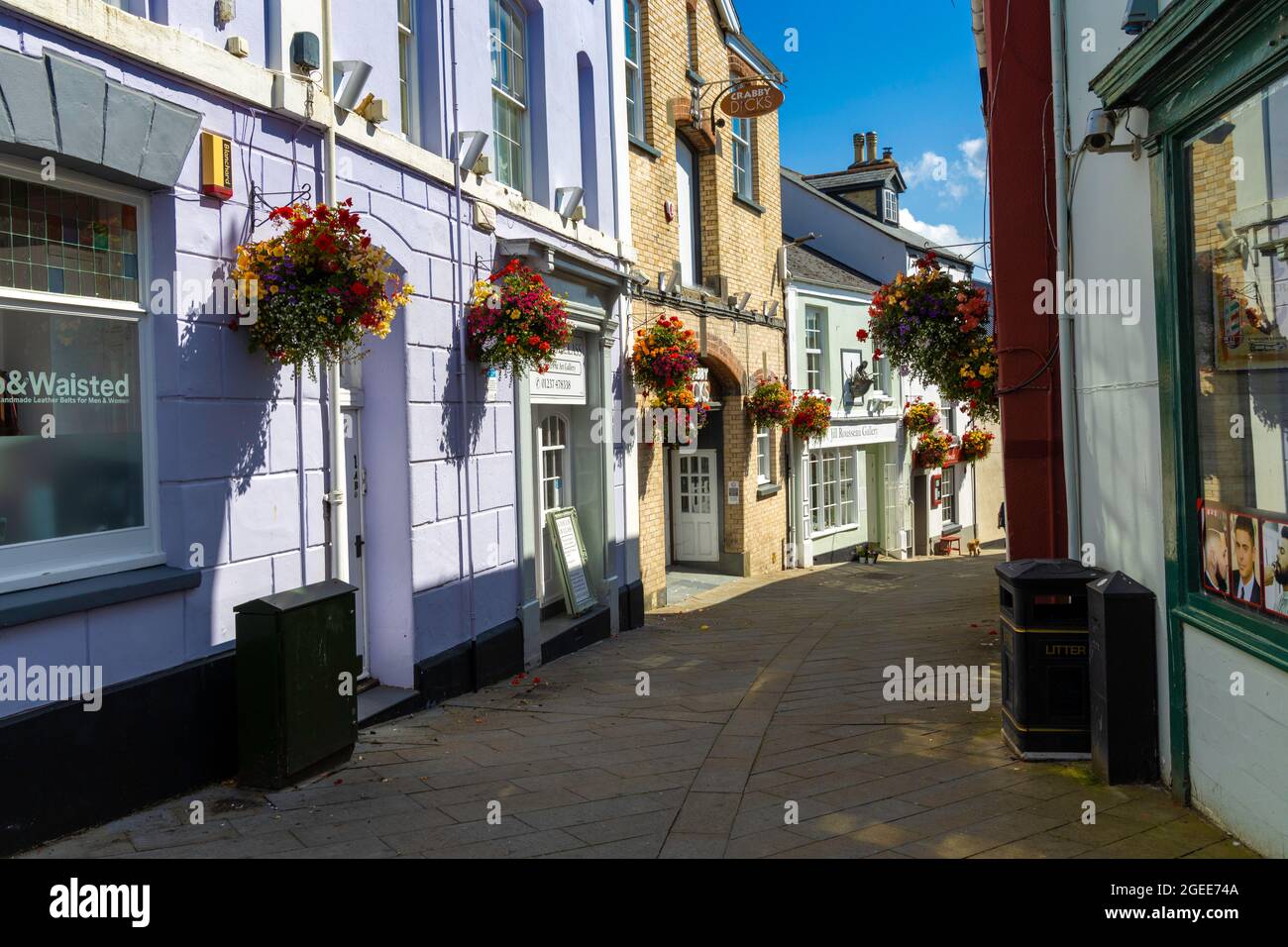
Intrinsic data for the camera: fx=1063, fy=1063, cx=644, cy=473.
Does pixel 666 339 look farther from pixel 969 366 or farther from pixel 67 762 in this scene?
pixel 67 762

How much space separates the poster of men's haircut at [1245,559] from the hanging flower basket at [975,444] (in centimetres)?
2518

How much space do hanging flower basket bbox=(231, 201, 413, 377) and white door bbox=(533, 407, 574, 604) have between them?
14.8 feet

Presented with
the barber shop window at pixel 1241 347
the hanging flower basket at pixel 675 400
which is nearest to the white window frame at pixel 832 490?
the hanging flower basket at pixel 675 400

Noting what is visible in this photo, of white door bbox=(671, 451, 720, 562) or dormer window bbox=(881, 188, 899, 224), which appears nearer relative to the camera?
white door bbox=(671, 451, 720, 562)

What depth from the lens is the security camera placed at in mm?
5594

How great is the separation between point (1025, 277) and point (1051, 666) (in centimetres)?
363

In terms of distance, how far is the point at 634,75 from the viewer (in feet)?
47.5

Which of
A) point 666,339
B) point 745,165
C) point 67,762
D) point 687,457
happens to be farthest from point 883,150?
point 67,762

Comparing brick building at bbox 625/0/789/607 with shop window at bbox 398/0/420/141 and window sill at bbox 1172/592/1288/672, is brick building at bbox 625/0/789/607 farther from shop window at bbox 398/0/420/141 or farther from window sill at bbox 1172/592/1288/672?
window sill at bbox 1172/592/1288/672

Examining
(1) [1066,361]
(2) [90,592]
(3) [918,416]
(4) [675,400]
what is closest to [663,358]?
(4) [675,400]

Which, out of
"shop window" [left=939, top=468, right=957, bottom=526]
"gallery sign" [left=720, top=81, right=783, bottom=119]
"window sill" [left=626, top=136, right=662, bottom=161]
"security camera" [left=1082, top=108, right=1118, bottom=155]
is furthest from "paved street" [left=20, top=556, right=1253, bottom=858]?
"shop window" [left=939, top=468, right=957, bottom=526]

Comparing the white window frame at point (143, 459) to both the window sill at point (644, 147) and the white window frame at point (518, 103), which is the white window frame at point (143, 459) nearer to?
the white window frame at point (518, 103)

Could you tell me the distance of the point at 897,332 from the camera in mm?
9703
